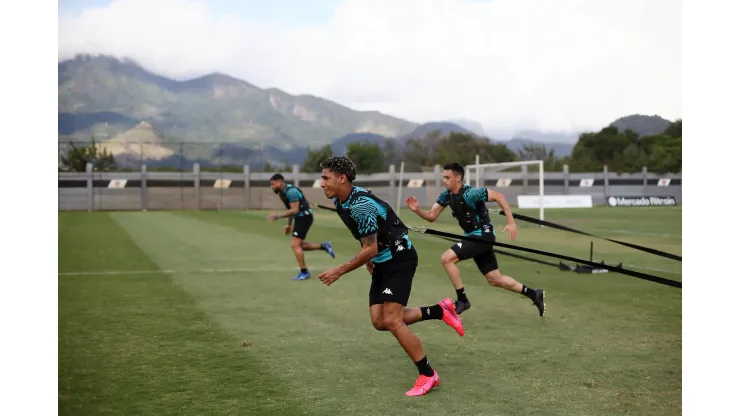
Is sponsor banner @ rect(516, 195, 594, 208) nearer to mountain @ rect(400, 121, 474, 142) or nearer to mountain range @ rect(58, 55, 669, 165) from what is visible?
mountain @ rect(400, 121, 474, 142)

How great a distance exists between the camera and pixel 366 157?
214ft

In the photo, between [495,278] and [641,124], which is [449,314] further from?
[641,124]

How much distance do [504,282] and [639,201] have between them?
146ft

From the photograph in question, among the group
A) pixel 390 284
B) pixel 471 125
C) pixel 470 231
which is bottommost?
pixel 390 284

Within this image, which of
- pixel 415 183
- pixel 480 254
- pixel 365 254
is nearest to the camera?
pixel 365 254

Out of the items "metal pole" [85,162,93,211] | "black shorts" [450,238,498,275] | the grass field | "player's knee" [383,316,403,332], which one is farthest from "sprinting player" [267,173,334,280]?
"metal pole" [85,162,93,211]

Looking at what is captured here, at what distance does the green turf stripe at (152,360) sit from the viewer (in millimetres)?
5906

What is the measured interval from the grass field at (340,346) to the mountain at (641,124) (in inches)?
2009

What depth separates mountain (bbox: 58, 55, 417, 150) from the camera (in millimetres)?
146500

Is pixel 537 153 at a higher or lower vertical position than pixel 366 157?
higher

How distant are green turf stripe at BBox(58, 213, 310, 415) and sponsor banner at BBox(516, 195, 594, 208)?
1372 inches

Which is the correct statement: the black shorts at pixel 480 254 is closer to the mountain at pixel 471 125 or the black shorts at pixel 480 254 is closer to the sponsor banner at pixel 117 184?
the sponsor banner at pixel 117 184

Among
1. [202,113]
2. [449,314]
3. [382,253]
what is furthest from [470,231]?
[202,113]
